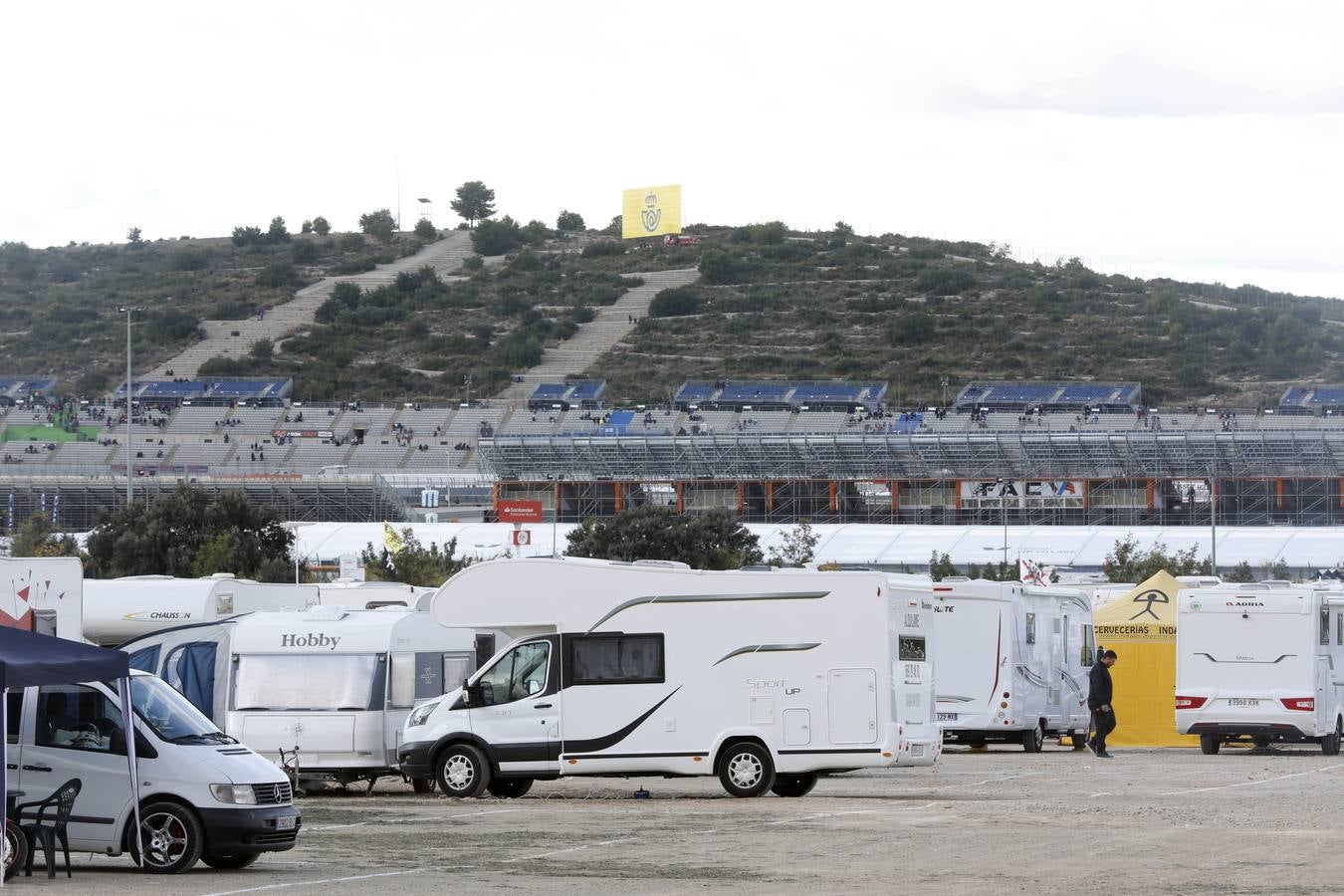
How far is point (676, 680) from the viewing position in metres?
21.8

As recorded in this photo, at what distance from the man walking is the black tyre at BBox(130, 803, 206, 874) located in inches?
670

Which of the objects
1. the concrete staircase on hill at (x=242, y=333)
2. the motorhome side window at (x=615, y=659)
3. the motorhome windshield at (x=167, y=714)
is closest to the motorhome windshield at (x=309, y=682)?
the motorhome side window at (x=615, y=659)

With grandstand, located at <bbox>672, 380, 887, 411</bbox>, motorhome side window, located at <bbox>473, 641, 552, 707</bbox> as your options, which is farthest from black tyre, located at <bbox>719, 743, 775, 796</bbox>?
grandstand, located at <bbox>672, 380, 887, 411</bbox>

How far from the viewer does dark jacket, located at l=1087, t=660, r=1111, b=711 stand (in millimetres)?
29141

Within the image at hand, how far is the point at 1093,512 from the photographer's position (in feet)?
321

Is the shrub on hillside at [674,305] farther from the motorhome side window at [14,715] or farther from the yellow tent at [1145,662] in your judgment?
the motorhome side window at [14,715]

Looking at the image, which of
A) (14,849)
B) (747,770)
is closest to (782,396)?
(747,770)

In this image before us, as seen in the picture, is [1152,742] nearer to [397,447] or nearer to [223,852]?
[223,852]

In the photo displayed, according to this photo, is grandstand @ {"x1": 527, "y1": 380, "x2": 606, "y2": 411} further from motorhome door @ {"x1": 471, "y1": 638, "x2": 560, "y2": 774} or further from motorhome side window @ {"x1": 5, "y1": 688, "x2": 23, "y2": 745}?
motorhome side window @ {"x1": 5, "y1": 688, "x2": 23, "y2": 745}

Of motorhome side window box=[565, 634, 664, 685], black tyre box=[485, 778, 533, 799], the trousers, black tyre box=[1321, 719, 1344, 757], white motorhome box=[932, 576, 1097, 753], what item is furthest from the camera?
black tyre box=[1321, 719, 1344, 757]

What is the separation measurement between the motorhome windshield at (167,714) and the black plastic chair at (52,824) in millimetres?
721

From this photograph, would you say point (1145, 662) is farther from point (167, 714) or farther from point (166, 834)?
point (166, 834)

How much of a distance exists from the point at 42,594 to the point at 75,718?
113 inches

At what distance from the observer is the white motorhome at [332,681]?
77.3 feet
